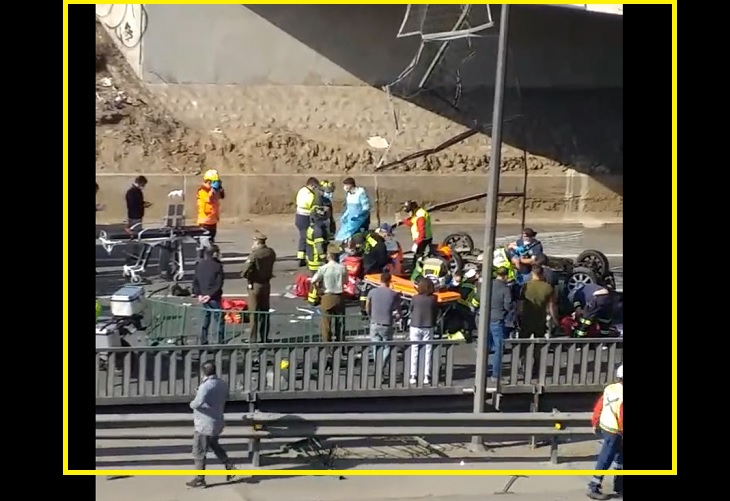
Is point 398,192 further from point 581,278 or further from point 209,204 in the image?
point 581,278

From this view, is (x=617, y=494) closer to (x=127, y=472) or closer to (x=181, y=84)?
(x=127, y=472)

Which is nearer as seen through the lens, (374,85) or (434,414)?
(434,414)

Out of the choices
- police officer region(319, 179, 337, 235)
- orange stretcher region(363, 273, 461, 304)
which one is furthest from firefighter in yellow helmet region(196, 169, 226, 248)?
orange stretcher region(363, 273, 461, 304)

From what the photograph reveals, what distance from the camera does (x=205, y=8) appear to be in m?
22.4

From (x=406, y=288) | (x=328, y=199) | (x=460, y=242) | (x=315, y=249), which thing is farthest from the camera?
(x=460, y=242)

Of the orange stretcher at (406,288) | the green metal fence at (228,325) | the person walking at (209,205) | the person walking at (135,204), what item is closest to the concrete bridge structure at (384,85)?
the person walking at (135,204)

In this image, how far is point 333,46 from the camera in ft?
77.4

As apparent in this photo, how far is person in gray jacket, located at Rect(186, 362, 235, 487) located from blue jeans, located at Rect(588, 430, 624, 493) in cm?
347

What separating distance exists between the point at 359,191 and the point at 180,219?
9.96 feet

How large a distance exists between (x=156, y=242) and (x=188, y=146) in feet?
24.8

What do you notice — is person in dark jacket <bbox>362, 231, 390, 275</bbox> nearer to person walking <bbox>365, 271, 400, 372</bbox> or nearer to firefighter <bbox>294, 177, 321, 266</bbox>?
person walking <bbox>365, 271, 400, 372</bbox>

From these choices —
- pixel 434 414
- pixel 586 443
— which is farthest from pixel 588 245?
pixel 434 414

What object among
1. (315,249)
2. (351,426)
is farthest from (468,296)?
(315,249)

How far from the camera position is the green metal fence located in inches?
444
